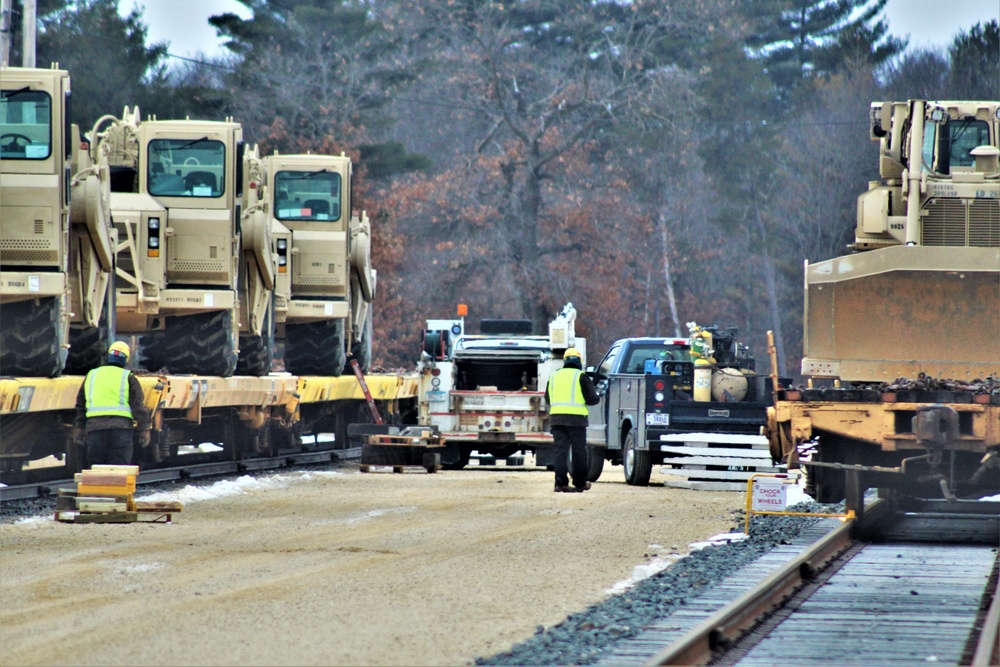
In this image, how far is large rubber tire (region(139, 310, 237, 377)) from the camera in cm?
2345

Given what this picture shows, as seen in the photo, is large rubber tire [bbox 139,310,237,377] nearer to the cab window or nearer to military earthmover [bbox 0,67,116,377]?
the cab window

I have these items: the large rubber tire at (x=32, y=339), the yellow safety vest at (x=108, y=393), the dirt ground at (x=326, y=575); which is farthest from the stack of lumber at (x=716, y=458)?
the large rubber tire at (x=32, y=339)

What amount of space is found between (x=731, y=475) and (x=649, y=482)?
1762mm

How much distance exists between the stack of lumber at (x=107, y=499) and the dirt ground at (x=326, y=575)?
19 centimetres

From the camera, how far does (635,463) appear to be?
22.1m

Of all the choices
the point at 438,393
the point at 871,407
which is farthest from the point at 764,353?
the point at 871,407

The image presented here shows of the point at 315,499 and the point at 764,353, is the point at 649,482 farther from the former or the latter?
the point at 764,353

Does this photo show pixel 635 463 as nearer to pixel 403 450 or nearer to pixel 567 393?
pixel 567 393

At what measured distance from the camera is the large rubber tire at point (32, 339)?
17.5 meters

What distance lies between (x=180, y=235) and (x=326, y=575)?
11653 mm

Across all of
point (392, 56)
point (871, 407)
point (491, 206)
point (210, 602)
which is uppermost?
point (392, 56)

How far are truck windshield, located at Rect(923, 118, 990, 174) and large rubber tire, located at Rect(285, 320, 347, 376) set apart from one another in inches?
548

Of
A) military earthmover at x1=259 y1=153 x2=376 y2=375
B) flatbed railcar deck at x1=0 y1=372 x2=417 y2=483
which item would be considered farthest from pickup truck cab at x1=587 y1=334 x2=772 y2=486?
military earthmover at x1=259 y1=153 x2=376 y2=375

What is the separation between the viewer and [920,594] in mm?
11094
